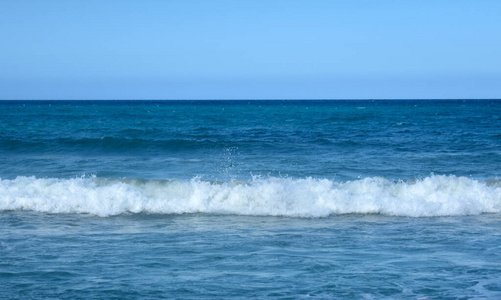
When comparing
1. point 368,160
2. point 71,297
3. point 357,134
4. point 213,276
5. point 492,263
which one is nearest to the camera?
point 71,297

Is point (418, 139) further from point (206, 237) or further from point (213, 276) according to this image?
point (213, 276)

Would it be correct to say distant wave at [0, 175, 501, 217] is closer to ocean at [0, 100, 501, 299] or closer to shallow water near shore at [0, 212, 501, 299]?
ocean at [0, 100, 501, 299]

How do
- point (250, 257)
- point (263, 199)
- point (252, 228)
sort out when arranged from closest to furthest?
point (250, 257)
point (252, 228)
point (263, 199)

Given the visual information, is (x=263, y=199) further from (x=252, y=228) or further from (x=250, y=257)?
(x=250, y=257)

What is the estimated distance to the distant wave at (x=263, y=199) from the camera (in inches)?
463

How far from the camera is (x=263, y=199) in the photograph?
12.2 metres

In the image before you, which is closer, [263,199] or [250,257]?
[250,257]

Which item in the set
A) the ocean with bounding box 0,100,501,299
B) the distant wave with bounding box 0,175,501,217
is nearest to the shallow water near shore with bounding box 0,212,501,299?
the ocean with bounding box 0,100,501,299

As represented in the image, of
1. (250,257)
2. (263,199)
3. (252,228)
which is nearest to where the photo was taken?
(250,257)

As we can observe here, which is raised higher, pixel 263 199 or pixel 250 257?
pixel 263 199

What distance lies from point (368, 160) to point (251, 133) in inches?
495

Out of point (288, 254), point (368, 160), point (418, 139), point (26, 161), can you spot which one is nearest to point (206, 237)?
point (288, 254)

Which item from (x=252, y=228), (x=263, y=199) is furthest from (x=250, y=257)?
(x=263, y=199)

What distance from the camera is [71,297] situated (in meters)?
6.32
